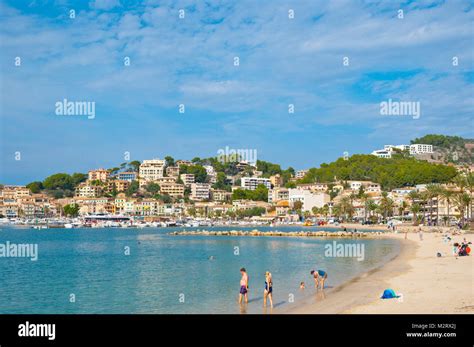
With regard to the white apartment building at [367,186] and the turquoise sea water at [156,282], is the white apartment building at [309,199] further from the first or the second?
the turquoise sea water at [156,282]

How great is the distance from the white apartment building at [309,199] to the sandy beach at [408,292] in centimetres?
11359

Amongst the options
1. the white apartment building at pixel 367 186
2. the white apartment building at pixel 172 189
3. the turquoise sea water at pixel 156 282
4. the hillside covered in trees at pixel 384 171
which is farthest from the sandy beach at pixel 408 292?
the white apartment building at pixel 172 189

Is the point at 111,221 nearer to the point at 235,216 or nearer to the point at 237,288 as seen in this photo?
the point at 235,216

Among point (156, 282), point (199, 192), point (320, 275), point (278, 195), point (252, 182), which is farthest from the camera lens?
point (252, 182)

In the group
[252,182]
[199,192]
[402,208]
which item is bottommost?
[402,208]

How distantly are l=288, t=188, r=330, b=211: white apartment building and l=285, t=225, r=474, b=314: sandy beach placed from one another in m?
114

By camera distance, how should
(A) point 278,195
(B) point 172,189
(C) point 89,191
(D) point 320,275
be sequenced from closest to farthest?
1. (D) point 320,275
2. (A) point 278,195
3. (C) point 89,191
4. (B) point 172,189

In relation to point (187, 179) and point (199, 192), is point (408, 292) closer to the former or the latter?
point (199, 192)

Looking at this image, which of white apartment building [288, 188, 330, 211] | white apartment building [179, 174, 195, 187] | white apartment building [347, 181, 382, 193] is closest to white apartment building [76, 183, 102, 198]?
white apartment building [179, 174, 195, 187]

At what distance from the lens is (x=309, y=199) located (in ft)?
470

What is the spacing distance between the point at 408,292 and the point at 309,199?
12631 cm

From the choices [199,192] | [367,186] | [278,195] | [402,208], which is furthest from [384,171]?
[199,192]
